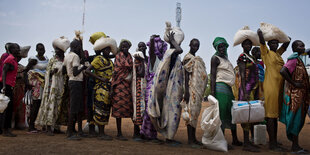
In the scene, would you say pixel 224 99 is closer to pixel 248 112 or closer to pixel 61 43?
pixel 248 112

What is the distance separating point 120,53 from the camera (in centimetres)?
628

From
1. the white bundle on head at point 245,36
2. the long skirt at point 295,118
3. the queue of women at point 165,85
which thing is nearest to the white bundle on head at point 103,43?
the queue of women at point 165,85

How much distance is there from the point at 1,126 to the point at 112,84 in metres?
2.65

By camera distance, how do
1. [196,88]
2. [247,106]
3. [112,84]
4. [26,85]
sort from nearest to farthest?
[247,106] < [196,88] < [112,84] < [26,85]

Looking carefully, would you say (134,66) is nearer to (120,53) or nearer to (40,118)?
(120,53)

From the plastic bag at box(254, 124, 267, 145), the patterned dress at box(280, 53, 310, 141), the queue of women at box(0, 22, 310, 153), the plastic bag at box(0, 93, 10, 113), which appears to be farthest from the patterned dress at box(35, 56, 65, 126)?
the patterned dress at box(280, 53, 310, 141)

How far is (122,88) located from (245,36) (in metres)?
2.79

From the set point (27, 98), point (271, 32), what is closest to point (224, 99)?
point (271, 32)

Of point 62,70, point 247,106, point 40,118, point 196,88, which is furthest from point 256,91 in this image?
point 40,118

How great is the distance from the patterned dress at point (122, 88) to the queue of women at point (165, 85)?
22mm

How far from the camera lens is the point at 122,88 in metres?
6.08

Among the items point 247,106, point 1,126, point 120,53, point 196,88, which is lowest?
point 1,126

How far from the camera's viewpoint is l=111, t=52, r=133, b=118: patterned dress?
6.03m

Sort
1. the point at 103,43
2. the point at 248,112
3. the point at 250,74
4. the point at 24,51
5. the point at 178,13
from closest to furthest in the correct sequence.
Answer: the point at 248,112 → the point at 250,74 → the point at 103,43 → the point at 24,51 → the point at 178,13
